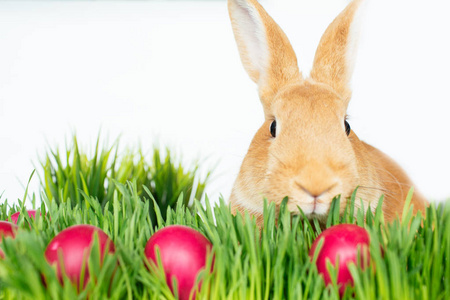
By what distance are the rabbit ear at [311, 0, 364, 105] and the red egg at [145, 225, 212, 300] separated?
53 centimetres

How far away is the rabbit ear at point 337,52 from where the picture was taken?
99 cm

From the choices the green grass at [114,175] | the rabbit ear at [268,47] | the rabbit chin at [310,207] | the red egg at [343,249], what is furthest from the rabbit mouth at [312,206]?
the green grass at [114,175]

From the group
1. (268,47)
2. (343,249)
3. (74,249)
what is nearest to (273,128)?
(268,47)

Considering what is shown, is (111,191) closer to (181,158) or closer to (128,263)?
(181,158)

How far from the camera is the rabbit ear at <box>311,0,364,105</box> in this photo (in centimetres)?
99

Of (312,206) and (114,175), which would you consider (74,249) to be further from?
(114,175)

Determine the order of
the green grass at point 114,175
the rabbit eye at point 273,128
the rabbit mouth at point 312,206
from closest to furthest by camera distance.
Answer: the rabbit mouth at point 312,206 → the rabbit eye at point 273,128 → the green grass at point 114,175

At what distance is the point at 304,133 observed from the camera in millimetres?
827

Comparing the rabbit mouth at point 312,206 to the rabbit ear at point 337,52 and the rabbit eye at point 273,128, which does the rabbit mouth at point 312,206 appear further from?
the rabbit ear at point 337,52

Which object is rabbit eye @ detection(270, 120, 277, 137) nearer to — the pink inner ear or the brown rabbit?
the brown rabbit

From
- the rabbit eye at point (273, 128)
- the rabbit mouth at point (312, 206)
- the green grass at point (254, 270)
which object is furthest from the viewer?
the rabbit eye at point (273, 128)

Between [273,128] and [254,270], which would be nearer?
[254,270]

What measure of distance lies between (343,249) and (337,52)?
534 mm

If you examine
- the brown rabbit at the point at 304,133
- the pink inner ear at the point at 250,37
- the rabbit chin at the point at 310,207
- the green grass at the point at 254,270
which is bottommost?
the green grass at the point at 254,270
